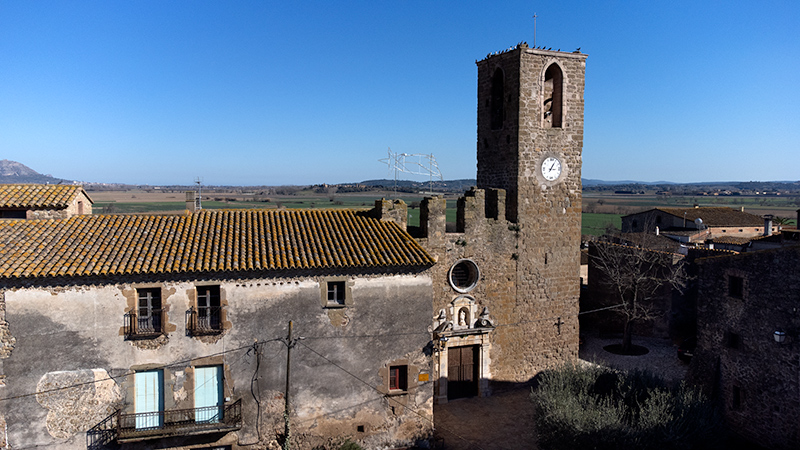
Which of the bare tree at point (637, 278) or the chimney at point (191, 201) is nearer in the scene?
the chimney at point (191, 201)

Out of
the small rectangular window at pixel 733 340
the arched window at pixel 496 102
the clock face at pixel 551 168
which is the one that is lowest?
the small rectangular window at pixel 733 340

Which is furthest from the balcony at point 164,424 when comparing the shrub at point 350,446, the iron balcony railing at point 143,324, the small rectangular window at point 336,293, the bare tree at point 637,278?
the bare tree at point 637,278

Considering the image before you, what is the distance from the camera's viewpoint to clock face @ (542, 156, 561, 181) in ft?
73.4

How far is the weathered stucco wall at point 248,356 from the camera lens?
14.7 metres

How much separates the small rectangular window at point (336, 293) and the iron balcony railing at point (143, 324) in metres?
4.85

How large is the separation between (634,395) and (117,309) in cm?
1614

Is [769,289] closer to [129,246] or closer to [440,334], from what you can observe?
[440,334]

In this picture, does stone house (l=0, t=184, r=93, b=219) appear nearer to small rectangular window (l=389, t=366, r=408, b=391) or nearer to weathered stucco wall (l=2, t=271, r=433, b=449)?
weathered stucco wall (l=2, t=271, r=433, b=449)

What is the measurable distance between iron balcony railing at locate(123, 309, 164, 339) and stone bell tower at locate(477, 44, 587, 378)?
13.2m

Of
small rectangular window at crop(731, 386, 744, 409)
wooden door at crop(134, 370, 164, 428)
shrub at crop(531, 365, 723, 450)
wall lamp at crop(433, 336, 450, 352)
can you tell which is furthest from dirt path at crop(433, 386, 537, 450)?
wooden door at crop(134, 370, 164, 428)

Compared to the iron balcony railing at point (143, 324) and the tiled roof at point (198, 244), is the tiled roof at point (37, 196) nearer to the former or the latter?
the tiled roof at point (198, 244)

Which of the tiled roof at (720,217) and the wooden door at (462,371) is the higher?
the tiled roof at (720,217)

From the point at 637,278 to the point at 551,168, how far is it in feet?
31.3

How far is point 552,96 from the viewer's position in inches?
905
